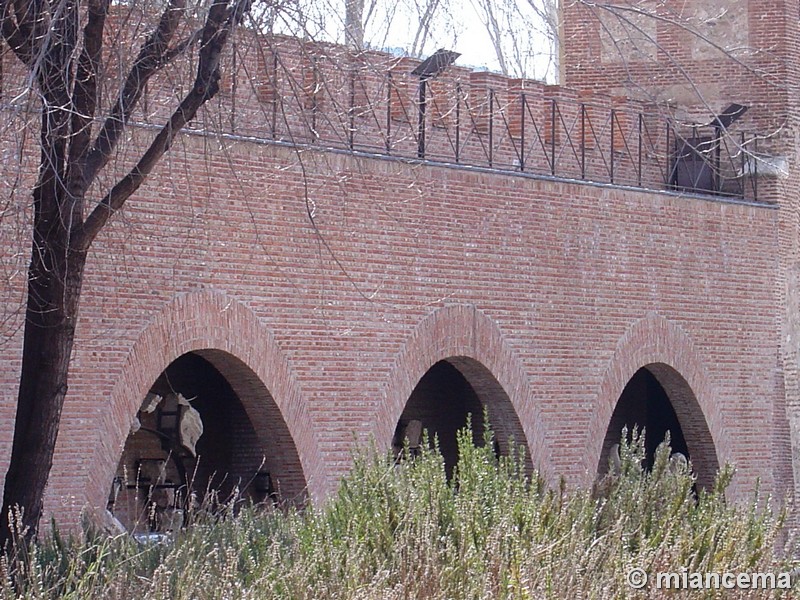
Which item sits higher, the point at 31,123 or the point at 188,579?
the point at 31,123

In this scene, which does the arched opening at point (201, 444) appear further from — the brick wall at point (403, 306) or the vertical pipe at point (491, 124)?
the vertical pipe at point (491, 124)

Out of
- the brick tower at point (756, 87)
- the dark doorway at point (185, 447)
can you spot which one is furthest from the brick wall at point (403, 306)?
the dark doorway at point (185, 447)

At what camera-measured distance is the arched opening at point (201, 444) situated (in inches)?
480

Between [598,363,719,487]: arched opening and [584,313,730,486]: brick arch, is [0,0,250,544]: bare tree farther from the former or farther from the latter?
[598,363,719,487]: arched opening

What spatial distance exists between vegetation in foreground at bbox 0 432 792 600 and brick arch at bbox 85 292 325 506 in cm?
236

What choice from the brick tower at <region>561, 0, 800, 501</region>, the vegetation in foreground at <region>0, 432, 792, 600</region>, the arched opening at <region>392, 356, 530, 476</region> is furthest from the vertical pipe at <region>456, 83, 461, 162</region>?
the vegetation in foreground at <region>0, 432, 792, 600</region>

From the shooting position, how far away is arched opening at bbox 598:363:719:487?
1601 centimetres

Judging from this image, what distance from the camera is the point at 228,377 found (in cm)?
1214

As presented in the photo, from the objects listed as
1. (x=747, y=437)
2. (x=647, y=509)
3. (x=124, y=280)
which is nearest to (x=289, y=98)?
(x=124, y=280)

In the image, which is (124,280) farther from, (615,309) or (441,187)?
(615,309)

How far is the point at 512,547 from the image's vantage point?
23.3 ft

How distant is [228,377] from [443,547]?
5221mm

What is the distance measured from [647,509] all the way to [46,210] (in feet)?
12.7

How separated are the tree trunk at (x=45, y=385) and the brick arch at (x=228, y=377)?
7.73 feet
